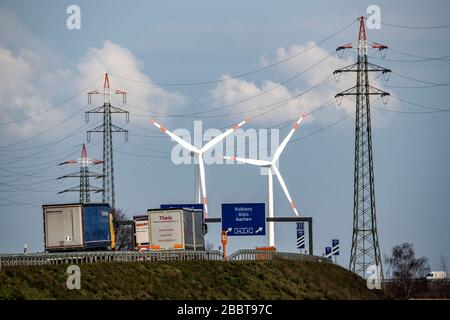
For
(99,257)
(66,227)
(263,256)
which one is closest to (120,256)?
(99,257)

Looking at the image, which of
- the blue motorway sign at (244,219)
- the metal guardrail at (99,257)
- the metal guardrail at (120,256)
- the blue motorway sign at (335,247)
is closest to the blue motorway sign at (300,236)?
the blue motorway sign at (335,247)

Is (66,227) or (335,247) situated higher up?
(66,227)

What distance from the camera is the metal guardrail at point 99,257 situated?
302ft

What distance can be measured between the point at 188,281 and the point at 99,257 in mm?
6952

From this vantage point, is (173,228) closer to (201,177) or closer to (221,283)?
(221,283)

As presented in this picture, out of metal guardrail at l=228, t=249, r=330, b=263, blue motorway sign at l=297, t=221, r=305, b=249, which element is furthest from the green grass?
blue motorway sign at l=297, t=221, r=305, b=249

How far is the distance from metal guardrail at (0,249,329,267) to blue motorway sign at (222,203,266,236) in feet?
36.2

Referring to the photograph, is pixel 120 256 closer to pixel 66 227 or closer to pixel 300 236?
pixel 66 227

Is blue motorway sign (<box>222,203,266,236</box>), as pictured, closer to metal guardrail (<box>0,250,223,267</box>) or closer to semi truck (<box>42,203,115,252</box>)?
metal guardrail (<box>0,250,223,267</box>)

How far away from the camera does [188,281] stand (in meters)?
96.8

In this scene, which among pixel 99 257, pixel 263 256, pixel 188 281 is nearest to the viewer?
pixel 188 281

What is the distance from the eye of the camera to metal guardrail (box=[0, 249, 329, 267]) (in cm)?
9219
